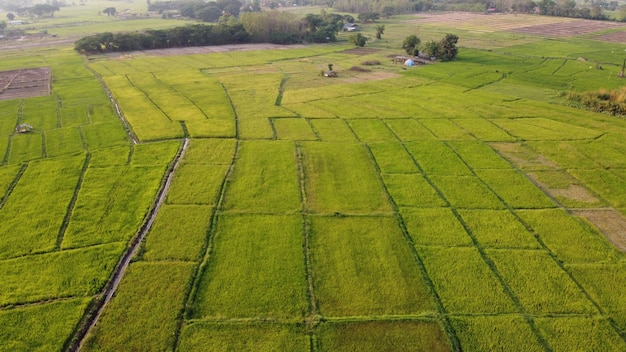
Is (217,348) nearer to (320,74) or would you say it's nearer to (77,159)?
(77,159)

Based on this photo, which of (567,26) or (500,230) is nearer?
(500,230)

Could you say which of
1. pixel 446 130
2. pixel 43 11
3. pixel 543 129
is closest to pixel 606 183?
pixel 543 129

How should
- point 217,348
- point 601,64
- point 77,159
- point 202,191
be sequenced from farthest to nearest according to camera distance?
1. point 601,64
2. point 77,159
3. point 202,191
4. point 217,348

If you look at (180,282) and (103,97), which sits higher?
(103,97)

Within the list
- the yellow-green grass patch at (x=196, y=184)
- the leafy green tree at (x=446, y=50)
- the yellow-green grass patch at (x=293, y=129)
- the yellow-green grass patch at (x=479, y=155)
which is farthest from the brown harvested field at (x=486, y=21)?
the yellow-green grass patch at (x=196, y=184)

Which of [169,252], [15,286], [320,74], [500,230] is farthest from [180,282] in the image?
[320,74]

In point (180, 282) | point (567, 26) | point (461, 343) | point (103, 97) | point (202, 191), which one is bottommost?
point (461, 343)

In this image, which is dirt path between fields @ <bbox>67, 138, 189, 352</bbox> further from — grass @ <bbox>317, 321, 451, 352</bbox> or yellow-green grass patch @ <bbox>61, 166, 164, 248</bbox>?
grass @ <bbox>317, 321, 451, 352</bbox>
